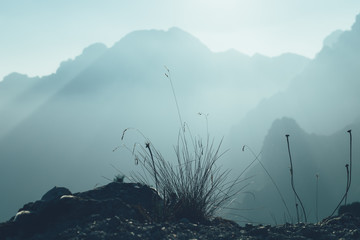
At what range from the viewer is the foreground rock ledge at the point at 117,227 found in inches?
94.2

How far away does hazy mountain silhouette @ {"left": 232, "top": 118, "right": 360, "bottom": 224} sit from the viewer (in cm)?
6066

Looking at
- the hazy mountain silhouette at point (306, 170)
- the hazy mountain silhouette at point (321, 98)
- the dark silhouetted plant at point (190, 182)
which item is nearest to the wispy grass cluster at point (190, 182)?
the dark silhouetted plant at point (190, 182)

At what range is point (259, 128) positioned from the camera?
161 metres

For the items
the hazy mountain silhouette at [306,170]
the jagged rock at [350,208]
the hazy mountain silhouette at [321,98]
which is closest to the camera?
the jagged rock at [350,208]

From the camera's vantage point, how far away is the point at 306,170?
6712cm

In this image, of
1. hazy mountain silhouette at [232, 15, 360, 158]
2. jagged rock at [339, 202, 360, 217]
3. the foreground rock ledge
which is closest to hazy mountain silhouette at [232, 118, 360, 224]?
hazy mountain silhouette at [232, 15, 360, 158]

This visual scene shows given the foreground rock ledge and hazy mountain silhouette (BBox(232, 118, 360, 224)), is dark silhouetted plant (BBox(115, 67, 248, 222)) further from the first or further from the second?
hazy mountain silhouette (BBox(232, 118, 360, 224))

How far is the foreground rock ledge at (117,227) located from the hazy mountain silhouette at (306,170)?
183ft

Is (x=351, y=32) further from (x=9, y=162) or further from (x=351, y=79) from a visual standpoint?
(x=9, y=162)

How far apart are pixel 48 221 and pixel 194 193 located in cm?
117

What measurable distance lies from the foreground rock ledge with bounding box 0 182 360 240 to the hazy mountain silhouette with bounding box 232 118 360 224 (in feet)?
183

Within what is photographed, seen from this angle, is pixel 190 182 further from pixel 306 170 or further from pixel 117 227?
pixel 306 170

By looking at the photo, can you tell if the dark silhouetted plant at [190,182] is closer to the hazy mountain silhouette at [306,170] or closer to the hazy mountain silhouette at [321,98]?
the hazy mountain silhouette at [306,170]

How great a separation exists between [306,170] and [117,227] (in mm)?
68719
